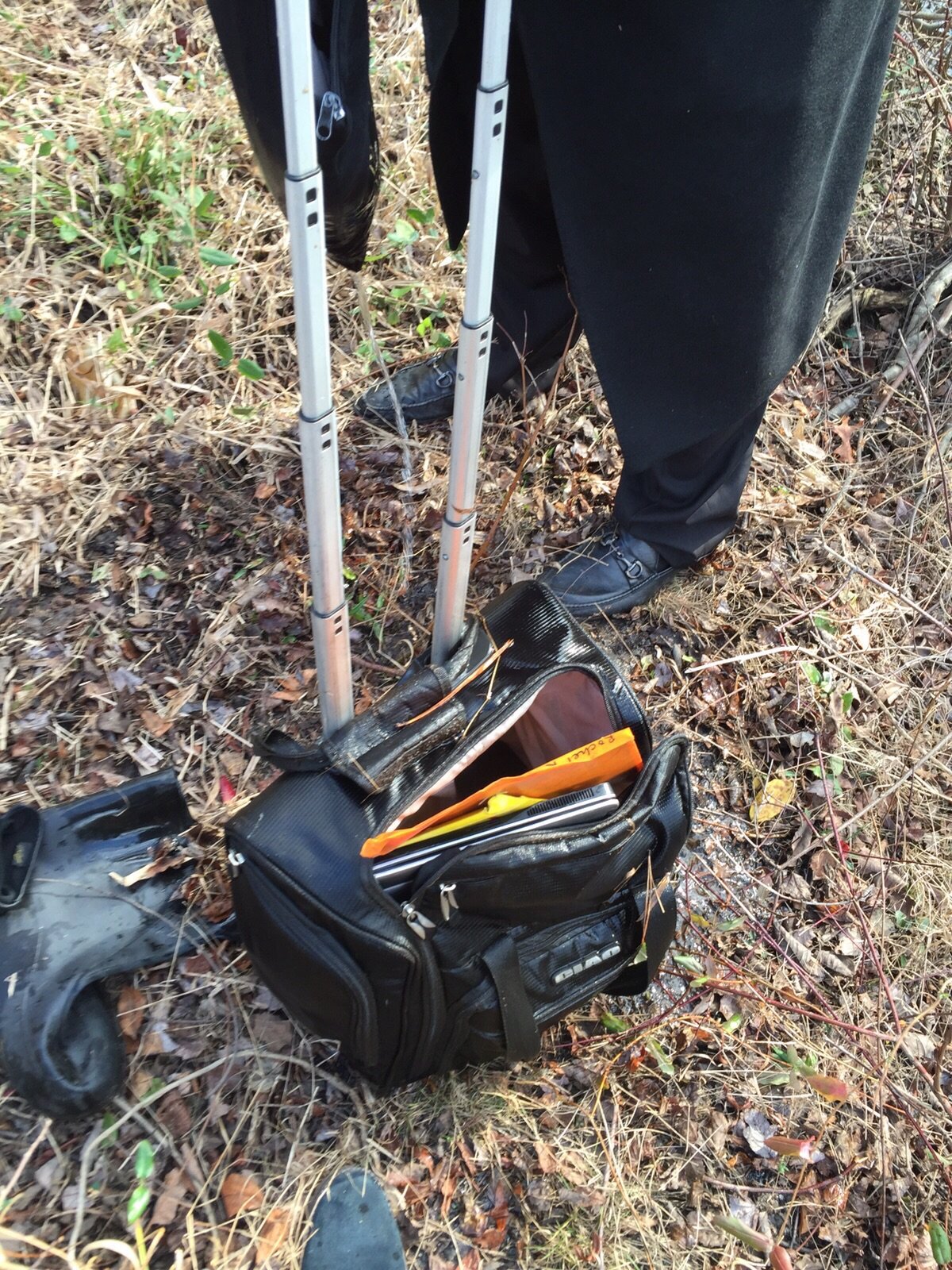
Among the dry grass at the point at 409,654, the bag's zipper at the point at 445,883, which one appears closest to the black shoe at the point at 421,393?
the dry grass at the point at 409,654

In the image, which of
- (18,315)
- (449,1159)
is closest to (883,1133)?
(449,1159)

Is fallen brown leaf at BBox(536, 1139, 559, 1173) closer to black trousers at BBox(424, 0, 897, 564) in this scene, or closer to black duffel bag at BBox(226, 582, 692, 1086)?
black duffel bag at BBox(226, 582, 692, 1086)

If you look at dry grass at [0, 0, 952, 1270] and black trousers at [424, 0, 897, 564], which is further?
dry grass at [0, 0, 952, 1270]

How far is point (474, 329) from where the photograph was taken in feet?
4.44

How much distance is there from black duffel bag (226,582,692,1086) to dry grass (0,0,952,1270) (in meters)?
0.24

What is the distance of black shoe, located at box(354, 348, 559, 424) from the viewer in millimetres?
2479

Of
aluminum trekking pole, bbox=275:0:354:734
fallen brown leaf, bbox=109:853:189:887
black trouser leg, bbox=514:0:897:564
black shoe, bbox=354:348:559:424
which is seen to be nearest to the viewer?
aluminum trekking pole, bbox=275:0:354:734

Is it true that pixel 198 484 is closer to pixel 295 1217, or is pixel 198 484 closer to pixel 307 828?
pixel 307 828

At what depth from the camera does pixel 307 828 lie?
1.38 metres

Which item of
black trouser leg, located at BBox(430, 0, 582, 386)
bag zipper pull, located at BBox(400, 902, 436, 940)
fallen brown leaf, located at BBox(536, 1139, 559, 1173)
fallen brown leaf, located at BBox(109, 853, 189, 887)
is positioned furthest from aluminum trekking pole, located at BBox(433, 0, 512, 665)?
fallen brown leaf, located at BBox(536, 1139, 559, 1173)

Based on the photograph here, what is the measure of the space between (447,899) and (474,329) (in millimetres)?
835

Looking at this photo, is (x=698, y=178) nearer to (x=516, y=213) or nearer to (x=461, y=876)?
(x=516, y=213)

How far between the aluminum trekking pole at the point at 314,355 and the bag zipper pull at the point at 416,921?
13.9 inches

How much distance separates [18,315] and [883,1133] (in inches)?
108
